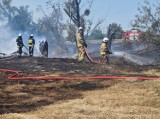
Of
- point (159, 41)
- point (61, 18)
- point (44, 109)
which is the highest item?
point (61, 18)

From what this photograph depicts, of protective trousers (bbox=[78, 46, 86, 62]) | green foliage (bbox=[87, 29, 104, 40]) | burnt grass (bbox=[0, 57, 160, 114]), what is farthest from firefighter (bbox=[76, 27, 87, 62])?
green foliage (bbox=[87, 29, 104, 40])

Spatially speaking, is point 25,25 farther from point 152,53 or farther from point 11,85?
point 11,85

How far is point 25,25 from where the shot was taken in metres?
63.6

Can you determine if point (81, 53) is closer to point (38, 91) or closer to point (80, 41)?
point (80, 41)

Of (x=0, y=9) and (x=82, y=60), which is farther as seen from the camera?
(x=0, y=9)

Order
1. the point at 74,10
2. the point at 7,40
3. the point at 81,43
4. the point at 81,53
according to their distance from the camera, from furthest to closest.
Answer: the point at 7,40 → the point at 74,10 → the point at 81,53 → the point at 81,43

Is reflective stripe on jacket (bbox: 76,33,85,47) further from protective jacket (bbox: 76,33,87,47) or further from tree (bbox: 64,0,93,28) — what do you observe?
tree (bbox: 64,0,93,28)

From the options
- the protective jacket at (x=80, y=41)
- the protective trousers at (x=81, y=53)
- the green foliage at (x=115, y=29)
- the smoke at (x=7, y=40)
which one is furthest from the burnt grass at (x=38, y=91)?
the smoke at (x=7, y=40)

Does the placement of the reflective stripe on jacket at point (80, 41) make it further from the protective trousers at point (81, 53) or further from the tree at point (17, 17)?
the tree at point (17, 17)

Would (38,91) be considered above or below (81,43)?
below

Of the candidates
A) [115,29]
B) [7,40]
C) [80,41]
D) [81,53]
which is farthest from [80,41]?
[7,40]

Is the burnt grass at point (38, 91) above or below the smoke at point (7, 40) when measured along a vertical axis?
below

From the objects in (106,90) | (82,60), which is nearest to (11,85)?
(106,90)

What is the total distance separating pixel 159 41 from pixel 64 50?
74.4 feet
